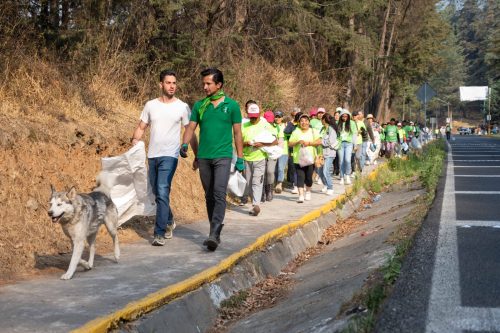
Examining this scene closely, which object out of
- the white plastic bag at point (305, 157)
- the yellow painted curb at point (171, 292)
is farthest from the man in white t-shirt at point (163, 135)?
the white plastic bag at point (305, 157)

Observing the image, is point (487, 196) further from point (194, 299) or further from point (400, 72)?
point (400, 72)

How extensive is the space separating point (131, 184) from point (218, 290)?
8.27ft

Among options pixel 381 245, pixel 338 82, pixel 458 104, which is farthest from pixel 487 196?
pixel 458 104

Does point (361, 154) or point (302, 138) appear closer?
point (302, 138)

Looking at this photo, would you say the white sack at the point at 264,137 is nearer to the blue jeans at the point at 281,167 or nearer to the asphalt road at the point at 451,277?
the asphalt road at the point at 451,277

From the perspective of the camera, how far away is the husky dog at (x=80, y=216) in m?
6.94

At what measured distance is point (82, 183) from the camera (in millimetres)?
9617

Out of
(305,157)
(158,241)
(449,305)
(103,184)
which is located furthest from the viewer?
(305,157)

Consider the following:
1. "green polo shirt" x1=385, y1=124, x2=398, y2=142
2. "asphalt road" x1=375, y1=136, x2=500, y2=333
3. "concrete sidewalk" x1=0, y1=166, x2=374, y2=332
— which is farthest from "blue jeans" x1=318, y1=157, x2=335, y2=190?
"green polo shirt" x1=385, y1=124, x2=398, y2=142

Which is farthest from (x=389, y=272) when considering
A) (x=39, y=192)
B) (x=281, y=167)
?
(x=281, y=167)

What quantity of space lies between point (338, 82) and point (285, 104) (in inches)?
441

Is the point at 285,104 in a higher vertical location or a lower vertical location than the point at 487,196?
higher

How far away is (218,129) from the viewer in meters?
8.62

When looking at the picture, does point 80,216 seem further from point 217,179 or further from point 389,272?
point 389,272
